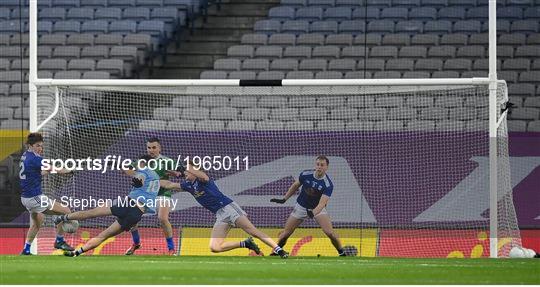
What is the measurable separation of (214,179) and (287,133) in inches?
51.6

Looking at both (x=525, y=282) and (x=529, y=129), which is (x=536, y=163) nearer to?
(x=529, y=129)

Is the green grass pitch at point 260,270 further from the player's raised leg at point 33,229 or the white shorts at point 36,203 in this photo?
the white shorts at point 36,203

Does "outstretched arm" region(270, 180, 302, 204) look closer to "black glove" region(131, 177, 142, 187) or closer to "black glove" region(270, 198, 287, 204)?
"black glove" region(270, 198, 287, 204)

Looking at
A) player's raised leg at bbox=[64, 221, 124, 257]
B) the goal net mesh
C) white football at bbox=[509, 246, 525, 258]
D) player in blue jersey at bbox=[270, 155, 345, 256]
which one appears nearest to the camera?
player's raised leg at bbox=[64, 221, 124, 257]

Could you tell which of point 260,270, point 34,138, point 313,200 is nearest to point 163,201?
point 34,138

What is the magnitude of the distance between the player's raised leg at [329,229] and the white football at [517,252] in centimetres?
235

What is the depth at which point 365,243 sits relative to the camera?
20.4 meters

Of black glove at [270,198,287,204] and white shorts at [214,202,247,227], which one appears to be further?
black glove at [270,198,287,204]

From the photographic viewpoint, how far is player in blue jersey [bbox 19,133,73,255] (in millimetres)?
20031

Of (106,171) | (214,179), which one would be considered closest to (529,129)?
(214,179)

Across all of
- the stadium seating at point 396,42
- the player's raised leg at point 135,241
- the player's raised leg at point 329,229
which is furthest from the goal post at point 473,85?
the stadium seating at point 396,42

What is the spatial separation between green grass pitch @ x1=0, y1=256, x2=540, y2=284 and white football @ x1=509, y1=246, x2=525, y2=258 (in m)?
1.04

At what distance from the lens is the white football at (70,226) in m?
20.3

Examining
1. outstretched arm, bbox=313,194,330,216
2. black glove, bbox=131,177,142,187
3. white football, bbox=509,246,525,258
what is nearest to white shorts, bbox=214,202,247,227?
outstretched arm, bbox=313,194,330,216
